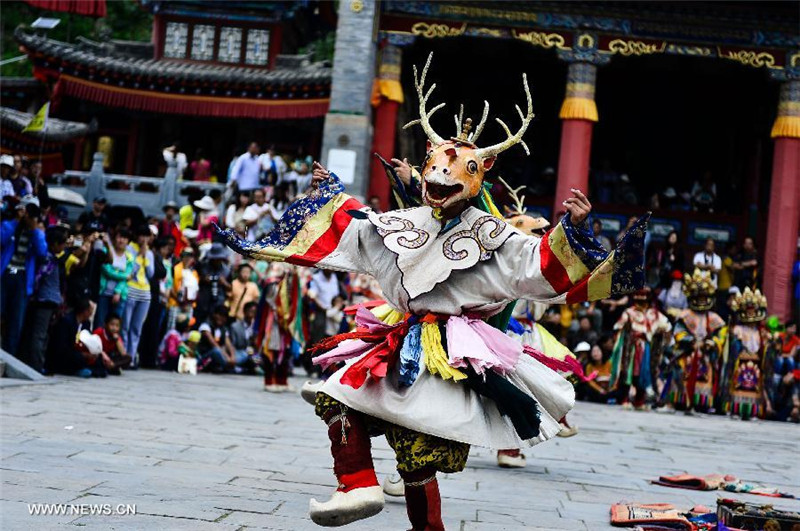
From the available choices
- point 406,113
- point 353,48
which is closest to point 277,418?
point 353,48

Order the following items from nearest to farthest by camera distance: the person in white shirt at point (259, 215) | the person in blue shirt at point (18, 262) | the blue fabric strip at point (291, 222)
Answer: the blue fabric strip at point (291, 222) < the person in blue shirt at point (18, 262) < the person in white shirt at point (259, 215)

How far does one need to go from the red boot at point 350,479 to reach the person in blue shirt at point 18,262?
23.8 feet

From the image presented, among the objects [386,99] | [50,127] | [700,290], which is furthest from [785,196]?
[50,127]

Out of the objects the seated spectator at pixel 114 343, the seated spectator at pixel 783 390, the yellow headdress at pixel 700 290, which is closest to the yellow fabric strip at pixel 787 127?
the seated spectator at pixel 783 390

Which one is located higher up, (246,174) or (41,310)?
(246,174)

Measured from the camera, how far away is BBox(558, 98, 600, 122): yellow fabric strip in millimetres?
18859

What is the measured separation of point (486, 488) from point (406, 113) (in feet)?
53.0

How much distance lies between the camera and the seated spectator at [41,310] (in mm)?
11008

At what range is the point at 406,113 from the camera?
22328mm

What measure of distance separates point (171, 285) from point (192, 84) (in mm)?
10485

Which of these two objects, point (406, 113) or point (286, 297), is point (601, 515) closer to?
point (286, 297)

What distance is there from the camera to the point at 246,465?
6.82 meters

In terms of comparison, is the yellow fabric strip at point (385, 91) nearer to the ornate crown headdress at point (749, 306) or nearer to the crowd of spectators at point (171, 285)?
the crowd of spectators at point (171, 285)

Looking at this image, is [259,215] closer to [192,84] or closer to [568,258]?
[192,84]
